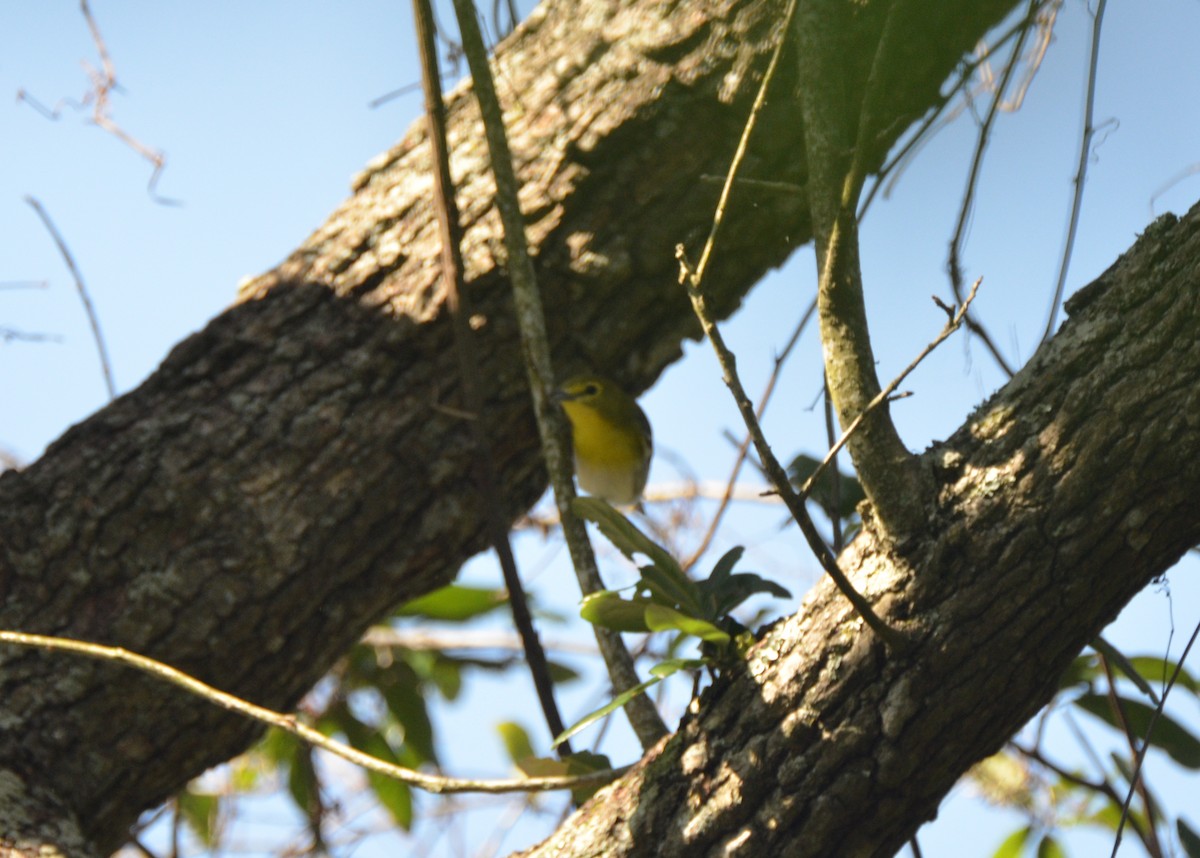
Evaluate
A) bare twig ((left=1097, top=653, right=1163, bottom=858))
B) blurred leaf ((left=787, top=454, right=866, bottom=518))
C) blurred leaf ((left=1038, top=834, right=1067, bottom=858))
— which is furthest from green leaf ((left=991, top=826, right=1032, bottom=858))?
blurred leaf ((left=787, top=454, right=866, bottom=518))

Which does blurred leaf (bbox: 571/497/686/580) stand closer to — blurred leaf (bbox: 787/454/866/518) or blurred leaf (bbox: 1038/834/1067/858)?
blurred leaf (bbox: 787/454/866/518)

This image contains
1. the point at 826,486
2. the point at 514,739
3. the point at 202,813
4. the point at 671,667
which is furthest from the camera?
the point at 514,739

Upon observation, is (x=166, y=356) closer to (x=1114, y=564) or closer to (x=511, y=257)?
(x=511, y=257)

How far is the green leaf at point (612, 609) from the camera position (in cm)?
195

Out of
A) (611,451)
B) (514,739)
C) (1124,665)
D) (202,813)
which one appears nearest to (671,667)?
(1124,665)

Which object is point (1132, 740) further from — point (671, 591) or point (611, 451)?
point (611, 451)

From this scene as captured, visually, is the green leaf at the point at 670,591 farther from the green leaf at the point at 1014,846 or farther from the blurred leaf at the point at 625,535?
the green leaf at the point at 1014,846

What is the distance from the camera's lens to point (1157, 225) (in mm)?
1720

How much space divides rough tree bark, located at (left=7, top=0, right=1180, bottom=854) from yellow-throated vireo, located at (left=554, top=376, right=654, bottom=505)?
1356mm

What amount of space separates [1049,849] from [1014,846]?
229mm

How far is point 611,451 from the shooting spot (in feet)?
16.4

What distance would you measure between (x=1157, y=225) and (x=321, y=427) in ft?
6.37

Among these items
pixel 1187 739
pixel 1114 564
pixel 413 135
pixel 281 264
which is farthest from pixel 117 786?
pixel 1187 739

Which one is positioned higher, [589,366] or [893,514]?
[589,366]
